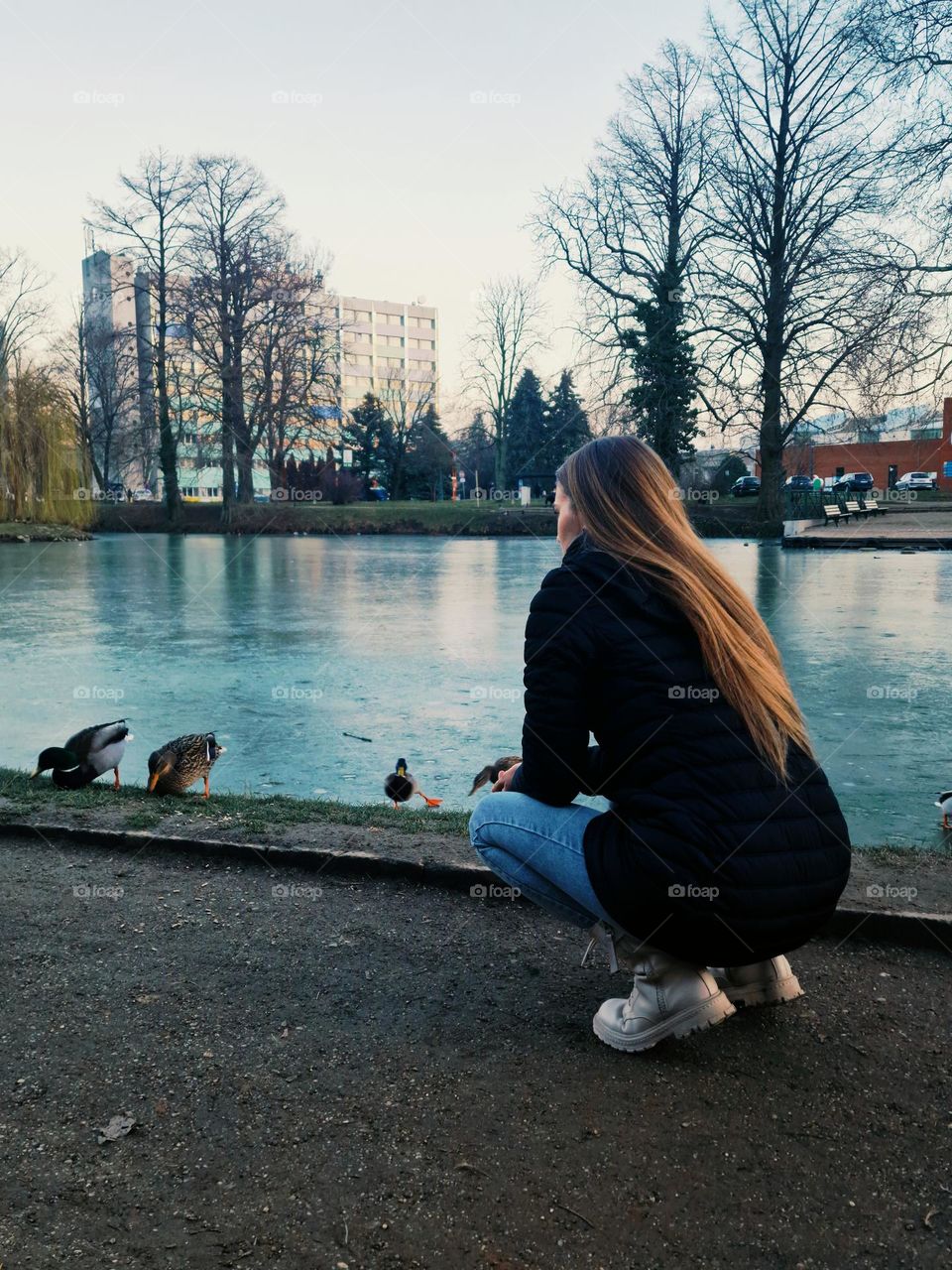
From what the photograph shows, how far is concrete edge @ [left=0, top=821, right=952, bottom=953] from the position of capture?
315 cm

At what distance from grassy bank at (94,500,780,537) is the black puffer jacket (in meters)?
37.0

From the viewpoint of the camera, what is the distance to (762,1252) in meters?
1.90

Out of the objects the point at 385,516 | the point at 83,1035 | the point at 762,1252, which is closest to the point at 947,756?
the point at 762,1252

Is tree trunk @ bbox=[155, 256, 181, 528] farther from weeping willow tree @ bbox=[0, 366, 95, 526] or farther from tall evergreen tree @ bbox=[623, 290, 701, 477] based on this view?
tall evergreen tree @ bbox=[623, 290, 701, 477]

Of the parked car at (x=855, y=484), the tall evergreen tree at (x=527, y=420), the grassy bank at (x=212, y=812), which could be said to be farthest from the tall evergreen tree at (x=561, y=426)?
the grassy bank at (x=212, y=812)

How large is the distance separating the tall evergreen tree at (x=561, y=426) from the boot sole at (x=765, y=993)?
53.8m

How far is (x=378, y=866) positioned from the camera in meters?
3.75

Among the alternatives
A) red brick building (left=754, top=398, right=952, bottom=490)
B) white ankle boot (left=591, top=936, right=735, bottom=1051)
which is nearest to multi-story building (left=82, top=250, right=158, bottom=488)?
red brick building (left=754, top=398, right=952, bottom=490)

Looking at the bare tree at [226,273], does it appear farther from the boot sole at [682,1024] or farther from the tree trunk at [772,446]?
the boot sole at [682,1024]

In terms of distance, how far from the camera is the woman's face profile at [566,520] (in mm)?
2682

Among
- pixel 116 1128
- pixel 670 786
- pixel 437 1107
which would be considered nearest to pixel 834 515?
pixel 670 786

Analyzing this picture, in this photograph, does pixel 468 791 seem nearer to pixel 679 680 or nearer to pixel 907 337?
pixel 679 680

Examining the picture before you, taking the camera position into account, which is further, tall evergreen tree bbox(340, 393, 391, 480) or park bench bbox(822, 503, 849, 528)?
tall evergreen tree bbox(340, 393, 391, 480)

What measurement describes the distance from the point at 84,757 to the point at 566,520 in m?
3.70
